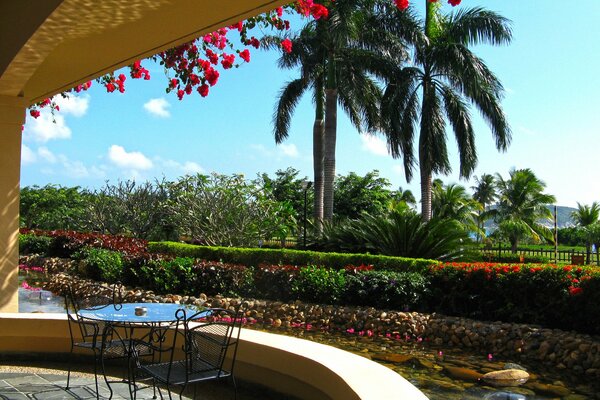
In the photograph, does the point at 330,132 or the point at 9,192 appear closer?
the point at 9,192

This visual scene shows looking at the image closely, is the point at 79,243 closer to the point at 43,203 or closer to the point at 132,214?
the point at 132,214

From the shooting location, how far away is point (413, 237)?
43.1ft

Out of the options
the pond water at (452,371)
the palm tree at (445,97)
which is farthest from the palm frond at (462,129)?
the pond water at (452,371)

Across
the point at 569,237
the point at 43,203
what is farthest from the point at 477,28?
the point at 569,237

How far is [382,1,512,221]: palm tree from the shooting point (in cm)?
2025

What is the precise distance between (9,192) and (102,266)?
6.80 meters

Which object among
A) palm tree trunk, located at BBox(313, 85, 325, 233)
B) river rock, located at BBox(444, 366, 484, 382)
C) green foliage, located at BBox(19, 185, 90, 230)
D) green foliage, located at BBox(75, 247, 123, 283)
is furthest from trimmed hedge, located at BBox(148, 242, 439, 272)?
green foliage, located at BBox(19, 185, 90, 230)

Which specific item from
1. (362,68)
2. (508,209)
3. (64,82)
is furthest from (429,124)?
(508,209)

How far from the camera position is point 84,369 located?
520cm

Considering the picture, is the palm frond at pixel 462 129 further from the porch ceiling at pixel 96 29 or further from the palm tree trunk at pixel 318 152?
the porch ceiling at pixel 96 29

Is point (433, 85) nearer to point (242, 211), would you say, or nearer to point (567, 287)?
point (242, 211)

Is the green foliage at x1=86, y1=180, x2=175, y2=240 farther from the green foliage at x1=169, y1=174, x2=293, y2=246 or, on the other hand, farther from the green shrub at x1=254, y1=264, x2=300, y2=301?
the green shrub at x1=254, y1=264, x2=300, y2=301

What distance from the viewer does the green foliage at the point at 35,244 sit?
1839 centimetres

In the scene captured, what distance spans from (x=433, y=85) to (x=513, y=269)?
13110mm
